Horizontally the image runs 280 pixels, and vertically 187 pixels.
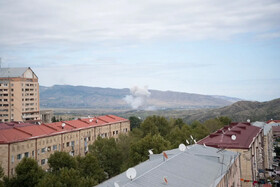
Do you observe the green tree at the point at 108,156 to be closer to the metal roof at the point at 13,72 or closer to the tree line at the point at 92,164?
the tree line at the point at 92,164

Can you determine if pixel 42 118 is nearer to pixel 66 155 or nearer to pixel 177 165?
pixel 66 155

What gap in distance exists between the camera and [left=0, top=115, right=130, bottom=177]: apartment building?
53188 millimetres

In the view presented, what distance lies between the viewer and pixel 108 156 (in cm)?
6219

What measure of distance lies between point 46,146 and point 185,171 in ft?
136

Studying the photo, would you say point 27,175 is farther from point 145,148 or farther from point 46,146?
point 46,146

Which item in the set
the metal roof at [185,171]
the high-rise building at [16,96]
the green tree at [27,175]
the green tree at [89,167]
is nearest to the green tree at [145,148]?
the green tree at [89,167]

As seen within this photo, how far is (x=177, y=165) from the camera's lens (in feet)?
107

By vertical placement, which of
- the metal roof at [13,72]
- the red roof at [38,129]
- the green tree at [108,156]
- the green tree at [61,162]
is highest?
the metal roof at [13,72]

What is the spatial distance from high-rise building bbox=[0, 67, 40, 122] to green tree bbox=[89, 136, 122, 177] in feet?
269

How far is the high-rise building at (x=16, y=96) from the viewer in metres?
140

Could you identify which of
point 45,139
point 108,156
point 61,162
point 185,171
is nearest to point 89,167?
point 61,162

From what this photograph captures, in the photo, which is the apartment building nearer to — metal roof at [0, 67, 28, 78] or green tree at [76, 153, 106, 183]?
green tree at [76, 153, 106, 183]

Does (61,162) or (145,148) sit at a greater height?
(145,148)

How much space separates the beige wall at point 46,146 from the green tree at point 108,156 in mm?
9635
